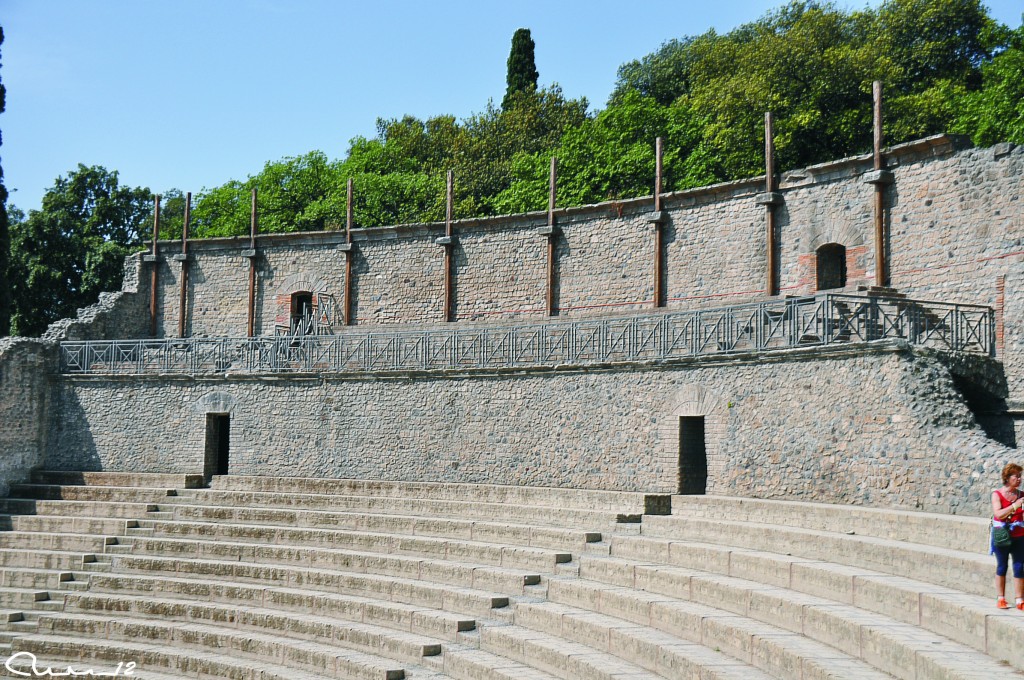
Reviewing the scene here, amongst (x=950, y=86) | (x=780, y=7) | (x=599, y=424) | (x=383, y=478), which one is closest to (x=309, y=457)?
(x=383, y=478)

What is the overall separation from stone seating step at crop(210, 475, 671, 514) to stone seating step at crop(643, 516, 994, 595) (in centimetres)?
86

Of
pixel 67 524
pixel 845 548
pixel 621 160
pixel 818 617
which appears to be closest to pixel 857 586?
pixel 818 617

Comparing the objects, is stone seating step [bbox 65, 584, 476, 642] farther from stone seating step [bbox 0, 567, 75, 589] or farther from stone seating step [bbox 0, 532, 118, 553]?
stone seating step [bbox 0, 532, 118, 553]

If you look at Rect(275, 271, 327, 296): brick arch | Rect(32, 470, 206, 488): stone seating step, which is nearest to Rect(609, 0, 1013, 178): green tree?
Rect(275, 271, 327, 296): brick arch

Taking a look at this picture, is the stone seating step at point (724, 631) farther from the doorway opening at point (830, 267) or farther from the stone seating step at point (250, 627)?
the doorway opening at point (830, 267)

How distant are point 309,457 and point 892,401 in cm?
1134

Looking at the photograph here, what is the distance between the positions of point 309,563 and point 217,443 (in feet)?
23.1

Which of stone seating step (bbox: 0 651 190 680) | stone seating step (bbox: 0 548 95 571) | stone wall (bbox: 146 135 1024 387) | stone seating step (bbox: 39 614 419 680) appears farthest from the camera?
stone seating step (bbox: 0 548 95 571)

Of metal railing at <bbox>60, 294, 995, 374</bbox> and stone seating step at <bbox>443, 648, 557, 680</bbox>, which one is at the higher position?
metal railing at <bbox>60, 294, 995, 374</bbox>

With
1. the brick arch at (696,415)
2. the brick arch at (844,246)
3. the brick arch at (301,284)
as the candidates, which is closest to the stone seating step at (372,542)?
the brick arch at (696,415)

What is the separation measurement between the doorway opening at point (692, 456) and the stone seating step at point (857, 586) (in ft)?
8.77

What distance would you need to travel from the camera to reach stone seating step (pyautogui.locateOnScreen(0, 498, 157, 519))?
17.8m

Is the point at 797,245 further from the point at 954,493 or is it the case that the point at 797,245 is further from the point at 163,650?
the point at 163,650

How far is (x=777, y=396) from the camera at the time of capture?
1355 cm
